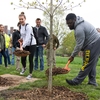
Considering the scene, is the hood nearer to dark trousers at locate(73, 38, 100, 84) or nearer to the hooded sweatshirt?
the hooded sweatshirt

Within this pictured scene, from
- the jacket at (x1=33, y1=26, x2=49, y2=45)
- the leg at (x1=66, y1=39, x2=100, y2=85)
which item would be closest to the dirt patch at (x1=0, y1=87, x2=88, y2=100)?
the leg at (x1=66, y1=39, x2=100, y2=85)

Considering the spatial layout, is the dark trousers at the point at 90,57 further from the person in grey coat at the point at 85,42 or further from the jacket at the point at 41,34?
the jacket at the point at 41,34

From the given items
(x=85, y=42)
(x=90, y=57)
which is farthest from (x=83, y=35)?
(x=90, y=57)

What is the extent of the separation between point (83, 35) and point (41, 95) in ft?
5.86

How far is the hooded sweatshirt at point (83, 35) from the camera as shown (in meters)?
6.33

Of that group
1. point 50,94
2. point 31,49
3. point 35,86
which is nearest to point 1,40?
point 31,49

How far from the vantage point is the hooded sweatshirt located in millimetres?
6328

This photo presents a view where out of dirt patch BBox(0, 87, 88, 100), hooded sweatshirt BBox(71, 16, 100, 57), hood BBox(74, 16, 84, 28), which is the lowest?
dirt patch BBox(0, 87, 88, 100)

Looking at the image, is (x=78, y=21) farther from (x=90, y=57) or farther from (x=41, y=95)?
(x=41, y=95)

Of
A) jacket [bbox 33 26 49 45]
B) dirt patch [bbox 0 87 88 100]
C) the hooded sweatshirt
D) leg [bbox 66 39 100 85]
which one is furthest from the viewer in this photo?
jacket [bbox 33 26 49 45]

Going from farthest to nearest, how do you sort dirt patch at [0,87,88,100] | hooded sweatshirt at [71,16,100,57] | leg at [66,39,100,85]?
leg at [66,39,100,85]
hooded sweatshirt at [71,16,100,57]
dirt patch at [0,87,88,100]

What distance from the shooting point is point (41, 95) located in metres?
5.69

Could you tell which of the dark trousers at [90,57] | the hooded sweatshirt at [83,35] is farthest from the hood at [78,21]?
the dark trousers at [90,57]

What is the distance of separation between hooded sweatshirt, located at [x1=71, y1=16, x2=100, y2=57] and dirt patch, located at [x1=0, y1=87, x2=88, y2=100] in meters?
1.09
